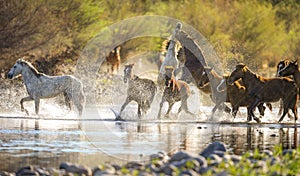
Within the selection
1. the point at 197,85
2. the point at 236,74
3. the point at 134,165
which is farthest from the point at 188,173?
the point at 197,85

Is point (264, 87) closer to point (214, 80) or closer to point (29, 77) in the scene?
point (214, 80)

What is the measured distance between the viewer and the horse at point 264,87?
23.5 meters

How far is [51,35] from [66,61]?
587 centimetres

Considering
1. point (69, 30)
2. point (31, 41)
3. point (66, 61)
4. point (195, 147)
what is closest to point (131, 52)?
point (69, 30)

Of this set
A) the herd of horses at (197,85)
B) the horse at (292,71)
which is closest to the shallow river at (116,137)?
the herd of horses at (197,85)

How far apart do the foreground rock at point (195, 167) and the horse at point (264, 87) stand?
30.5ft

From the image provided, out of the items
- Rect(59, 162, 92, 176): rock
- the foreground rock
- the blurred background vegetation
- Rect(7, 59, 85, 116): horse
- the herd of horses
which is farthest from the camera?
the blurred background vegetation

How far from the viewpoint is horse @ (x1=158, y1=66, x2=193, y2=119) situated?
24.8 m

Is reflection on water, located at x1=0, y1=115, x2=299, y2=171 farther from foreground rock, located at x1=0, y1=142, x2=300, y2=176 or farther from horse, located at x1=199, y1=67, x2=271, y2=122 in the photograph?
foreground rock, located at x1=0, y1=142, x2=300, y2=176

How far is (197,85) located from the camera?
25906mm

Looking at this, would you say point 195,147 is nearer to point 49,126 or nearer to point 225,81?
point 49,126

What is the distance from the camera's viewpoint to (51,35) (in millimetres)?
44406

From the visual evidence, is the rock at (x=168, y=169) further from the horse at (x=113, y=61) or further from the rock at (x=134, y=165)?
the horse at (x=113, y=61)

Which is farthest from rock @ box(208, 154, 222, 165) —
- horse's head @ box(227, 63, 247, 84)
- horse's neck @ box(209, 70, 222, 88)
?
horse's neck @ box(209, 70, 222, 88)
